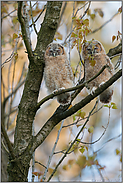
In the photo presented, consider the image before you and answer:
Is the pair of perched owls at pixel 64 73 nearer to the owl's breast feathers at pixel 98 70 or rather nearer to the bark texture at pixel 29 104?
the owl's breast feathers at pixel 98 70

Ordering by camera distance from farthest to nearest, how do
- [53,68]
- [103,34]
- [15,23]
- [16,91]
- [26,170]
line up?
[103,34]
[15,23]
[16,91]
[53,68]
[26,170]

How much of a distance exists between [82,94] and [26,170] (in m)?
2.31

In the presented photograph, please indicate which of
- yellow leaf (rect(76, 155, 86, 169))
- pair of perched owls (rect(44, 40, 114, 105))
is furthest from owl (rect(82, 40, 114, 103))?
yellow leaf (rect(76, 155, 86, 169))

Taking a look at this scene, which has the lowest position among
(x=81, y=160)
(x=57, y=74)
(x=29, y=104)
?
(x=81, y=160)

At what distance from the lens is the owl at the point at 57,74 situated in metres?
4.02

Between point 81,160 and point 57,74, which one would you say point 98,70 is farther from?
point 81,160

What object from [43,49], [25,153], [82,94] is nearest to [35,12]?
[43,49]


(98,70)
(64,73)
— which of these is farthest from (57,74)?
(98,70)

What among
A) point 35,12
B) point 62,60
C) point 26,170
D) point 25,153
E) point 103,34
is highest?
point 103,34

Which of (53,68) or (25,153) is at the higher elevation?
(53,68)

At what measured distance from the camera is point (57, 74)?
13.4ft

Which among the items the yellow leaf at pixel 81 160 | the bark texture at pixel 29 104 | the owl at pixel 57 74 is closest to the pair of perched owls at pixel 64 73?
the owl at pixel 57 74

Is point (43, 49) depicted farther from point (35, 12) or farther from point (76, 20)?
point (35, 12)

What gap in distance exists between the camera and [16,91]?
4.54 m
